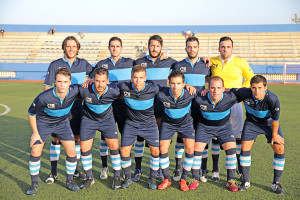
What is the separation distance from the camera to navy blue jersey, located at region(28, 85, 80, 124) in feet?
12.1

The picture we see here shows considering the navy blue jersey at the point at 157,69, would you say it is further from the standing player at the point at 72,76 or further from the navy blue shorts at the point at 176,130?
the standing player at the point at 72,76

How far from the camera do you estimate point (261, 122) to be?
3.95m

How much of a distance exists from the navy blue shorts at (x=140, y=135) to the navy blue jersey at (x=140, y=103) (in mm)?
67

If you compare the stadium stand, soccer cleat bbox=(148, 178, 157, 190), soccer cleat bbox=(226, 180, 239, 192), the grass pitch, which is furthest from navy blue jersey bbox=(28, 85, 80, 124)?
the stadium stand

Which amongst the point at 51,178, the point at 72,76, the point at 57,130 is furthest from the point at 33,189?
the point at 72,76

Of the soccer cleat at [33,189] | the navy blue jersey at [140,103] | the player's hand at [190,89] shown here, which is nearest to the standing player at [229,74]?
the player's hand at [190,89]

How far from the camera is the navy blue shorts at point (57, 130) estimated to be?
381 centimetres

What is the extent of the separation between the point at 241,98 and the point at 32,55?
32.9 m

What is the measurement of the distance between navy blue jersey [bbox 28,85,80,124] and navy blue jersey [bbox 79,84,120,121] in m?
0.16

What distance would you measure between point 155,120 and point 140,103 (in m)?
0.37

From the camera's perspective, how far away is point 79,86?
4.05m

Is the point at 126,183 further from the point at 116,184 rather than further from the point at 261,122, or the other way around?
the point at 261,122

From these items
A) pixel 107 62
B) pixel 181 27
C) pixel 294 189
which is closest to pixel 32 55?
pixel 181 27

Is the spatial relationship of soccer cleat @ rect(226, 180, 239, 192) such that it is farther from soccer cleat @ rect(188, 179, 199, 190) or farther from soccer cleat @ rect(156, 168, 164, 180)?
soccer cleat @ rect(156, 168, 164, 180)
